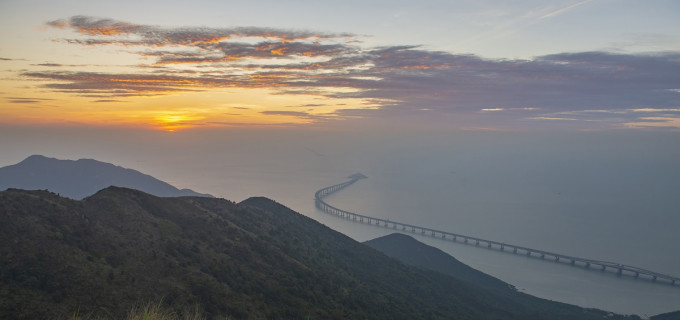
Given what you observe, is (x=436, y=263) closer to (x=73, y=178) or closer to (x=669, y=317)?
(x=669, y=317)

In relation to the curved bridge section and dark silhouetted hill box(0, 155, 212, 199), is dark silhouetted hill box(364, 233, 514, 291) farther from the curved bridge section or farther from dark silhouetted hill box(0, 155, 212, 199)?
dark silhouetted hill box(0, 155, 212, 199)

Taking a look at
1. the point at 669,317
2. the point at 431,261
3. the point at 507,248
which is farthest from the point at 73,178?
the point at 669,317

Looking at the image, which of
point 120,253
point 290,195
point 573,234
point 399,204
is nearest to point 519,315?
point 120,253

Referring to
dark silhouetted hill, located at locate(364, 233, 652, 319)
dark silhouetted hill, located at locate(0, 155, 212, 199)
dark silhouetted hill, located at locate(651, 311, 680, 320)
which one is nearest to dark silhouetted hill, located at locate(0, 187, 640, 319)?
dark silhouetted hill, located at locate(364, 233, 652, 319)

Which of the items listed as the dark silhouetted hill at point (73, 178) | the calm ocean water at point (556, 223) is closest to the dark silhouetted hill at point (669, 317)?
the calm ocean water at point (556, 223)

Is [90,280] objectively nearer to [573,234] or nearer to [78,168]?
[573,234]
